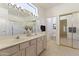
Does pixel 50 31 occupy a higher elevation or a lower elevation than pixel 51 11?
lower

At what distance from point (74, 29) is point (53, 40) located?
2.10 metres

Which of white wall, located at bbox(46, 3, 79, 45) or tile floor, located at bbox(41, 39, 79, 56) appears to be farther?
white wall, located at bbox(46, 3, 79, 45)

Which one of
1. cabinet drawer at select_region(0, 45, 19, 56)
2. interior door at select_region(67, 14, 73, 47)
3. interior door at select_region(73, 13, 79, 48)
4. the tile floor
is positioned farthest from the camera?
interior door at select_region(67, 14, 73, 47)

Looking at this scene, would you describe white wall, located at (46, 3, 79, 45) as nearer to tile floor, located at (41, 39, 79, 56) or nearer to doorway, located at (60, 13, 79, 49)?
doorway, located at (60, 13, 79, 49)

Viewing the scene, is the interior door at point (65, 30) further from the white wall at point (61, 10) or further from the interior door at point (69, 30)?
the white wall at point (61, 10)

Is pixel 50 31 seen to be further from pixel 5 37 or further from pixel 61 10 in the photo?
pixel 5 37

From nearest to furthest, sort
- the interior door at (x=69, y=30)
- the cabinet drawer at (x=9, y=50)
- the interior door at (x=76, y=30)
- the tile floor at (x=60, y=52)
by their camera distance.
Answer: the cabinet drawer at (x=9, y=50)
the tile floor at (x=60, y=52)
the interior door at (x=76, y=30)
the interior door at (x=69, y=30)

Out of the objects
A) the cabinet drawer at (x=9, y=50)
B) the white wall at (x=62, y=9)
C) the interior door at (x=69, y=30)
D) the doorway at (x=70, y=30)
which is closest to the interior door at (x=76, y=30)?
the doorway at (x=70, y=30)

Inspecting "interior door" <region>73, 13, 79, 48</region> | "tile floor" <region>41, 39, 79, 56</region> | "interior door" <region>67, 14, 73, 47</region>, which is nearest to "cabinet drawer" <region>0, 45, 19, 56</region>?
"tile floor" <region>41, 39, 79, 56</region>

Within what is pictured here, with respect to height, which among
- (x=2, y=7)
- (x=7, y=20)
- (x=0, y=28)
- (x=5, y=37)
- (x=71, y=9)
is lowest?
(x=5, y=37)

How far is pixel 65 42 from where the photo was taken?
515cm

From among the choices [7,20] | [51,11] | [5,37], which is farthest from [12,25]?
[51,11]

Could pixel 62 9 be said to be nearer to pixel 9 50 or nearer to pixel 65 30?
pixel 65 30

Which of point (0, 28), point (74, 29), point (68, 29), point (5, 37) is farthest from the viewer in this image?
point (68, 29)
